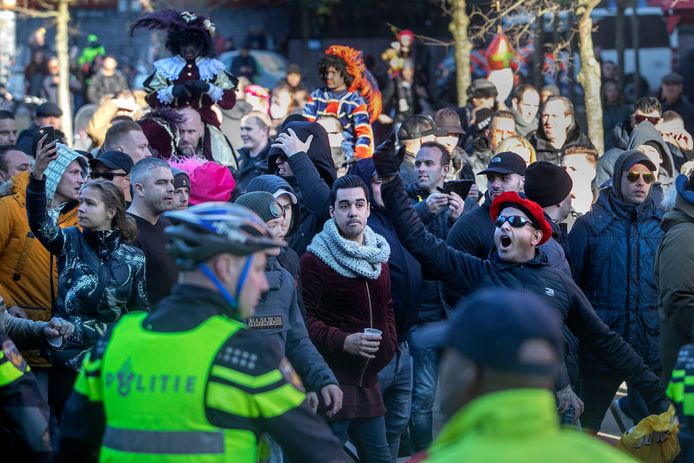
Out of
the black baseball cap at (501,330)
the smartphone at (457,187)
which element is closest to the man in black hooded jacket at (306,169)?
the smartphone at (457,187)

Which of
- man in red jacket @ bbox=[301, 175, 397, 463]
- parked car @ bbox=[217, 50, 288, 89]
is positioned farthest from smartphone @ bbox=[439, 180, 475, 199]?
Answer: parked car @ bbox=[217, 50, 288, 89]

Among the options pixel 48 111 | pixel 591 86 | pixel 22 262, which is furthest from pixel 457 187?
pixel 591 86

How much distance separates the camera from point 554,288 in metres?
7.39

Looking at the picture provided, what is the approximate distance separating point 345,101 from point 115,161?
4649 mm

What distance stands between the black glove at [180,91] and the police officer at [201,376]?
23.6ft

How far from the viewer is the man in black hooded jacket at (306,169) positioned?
8750 mm

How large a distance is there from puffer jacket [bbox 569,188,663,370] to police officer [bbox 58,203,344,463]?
4963mm

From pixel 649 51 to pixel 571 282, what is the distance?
22506 millimetres

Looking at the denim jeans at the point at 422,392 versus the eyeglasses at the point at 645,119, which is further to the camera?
the eyeglasses at the point at 645,119

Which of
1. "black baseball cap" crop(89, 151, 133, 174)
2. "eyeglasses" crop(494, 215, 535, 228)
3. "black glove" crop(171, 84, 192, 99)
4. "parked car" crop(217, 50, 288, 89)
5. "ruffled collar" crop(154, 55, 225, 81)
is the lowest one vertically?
"eyeglasses" crop(494, 215, 535, 228)

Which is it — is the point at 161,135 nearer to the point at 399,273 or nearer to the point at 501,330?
the point at 399,273

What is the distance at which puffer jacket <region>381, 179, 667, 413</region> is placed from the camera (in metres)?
7.37

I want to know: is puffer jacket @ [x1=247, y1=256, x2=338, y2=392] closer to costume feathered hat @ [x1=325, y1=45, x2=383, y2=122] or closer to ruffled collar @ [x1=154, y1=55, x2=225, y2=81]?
ruffled collar @ [x1=154, y1=55, x2=225, y2=81]

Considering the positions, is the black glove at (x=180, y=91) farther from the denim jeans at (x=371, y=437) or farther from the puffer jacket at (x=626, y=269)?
the denim jeans at (x=371, y=437)
